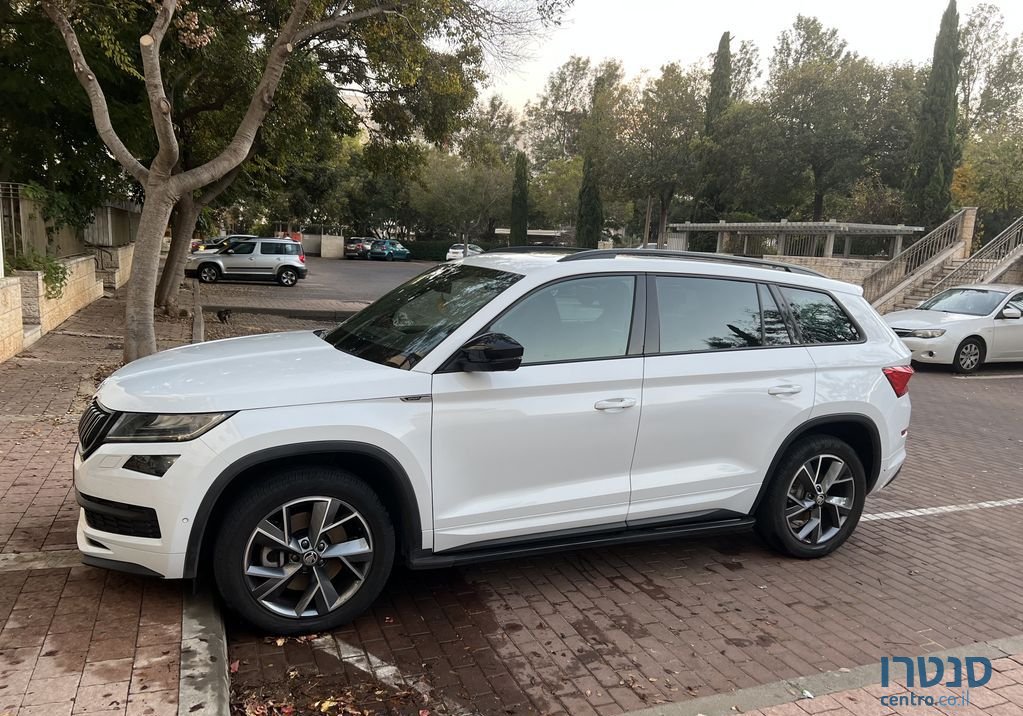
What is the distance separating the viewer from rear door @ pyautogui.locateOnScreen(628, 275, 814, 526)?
404 cm

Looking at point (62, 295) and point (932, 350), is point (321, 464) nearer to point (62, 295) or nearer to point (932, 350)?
point (62, 295)

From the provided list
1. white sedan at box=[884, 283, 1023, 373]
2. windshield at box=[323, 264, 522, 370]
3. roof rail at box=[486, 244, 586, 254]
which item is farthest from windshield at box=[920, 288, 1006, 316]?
windshield at box=[323, 264, 522, 370]

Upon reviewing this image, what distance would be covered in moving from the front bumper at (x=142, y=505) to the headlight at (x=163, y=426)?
32 mm

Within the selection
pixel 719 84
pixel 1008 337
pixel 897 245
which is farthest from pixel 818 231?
pixel 719 84

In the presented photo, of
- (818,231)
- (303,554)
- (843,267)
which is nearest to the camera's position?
(303,554)

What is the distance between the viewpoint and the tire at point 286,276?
27.2 metres

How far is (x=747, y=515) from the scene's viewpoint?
4.45 m

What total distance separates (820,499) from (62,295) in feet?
41.4

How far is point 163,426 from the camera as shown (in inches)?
127

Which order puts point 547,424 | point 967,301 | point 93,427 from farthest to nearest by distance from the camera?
point 967,301 → point 547,424 → point 93,427

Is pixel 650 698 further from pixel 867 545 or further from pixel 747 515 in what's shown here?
pixel 867 545

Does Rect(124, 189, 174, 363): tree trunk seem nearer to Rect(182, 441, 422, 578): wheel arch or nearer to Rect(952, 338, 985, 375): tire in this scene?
Rect(182, 441, 422, 578): wheel arch

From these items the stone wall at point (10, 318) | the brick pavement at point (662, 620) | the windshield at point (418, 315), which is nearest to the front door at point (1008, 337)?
the brick pavement at point (662, 620)

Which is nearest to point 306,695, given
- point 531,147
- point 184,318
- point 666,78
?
point 184,318
